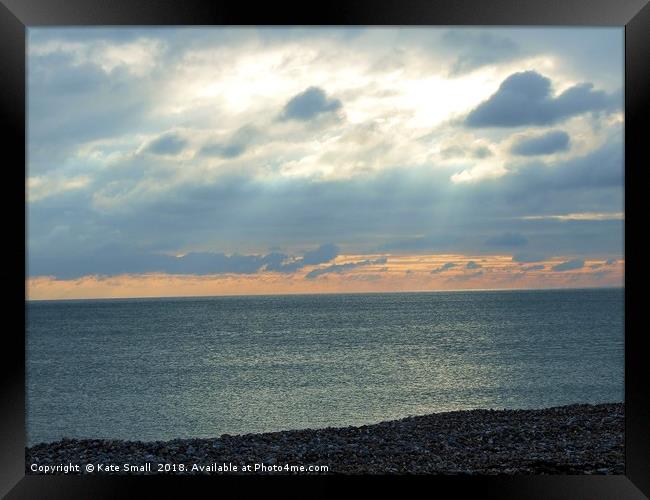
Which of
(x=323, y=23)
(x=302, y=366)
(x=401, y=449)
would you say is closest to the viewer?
(x=323, y=23)

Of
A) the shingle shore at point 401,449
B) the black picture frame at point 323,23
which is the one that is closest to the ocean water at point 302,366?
the shingle shore at point 401,449

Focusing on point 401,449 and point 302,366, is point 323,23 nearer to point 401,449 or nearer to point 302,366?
point 401,449

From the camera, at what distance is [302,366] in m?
34.6

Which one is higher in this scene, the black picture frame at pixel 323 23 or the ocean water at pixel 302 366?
the black picture frame at pixel 323 23

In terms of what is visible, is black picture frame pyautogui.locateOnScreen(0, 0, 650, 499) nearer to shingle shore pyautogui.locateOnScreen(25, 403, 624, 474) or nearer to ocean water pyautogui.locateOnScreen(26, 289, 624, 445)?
shingle shore pyautogui.locateOnScreen(25, 403, 624, 474)

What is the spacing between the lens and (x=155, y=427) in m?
23.2

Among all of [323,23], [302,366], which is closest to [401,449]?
[323,23]

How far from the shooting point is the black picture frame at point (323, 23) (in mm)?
3268

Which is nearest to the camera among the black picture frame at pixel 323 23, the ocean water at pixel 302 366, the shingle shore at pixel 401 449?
the black picture frame at pixel 323 23

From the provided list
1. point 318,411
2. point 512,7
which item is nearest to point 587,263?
point 318,411

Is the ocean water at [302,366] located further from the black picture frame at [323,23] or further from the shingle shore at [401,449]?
the black picture frame at [323,23]

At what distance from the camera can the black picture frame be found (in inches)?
129

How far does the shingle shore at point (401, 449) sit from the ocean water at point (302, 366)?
13.1 meters

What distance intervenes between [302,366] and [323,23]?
32.1 m
